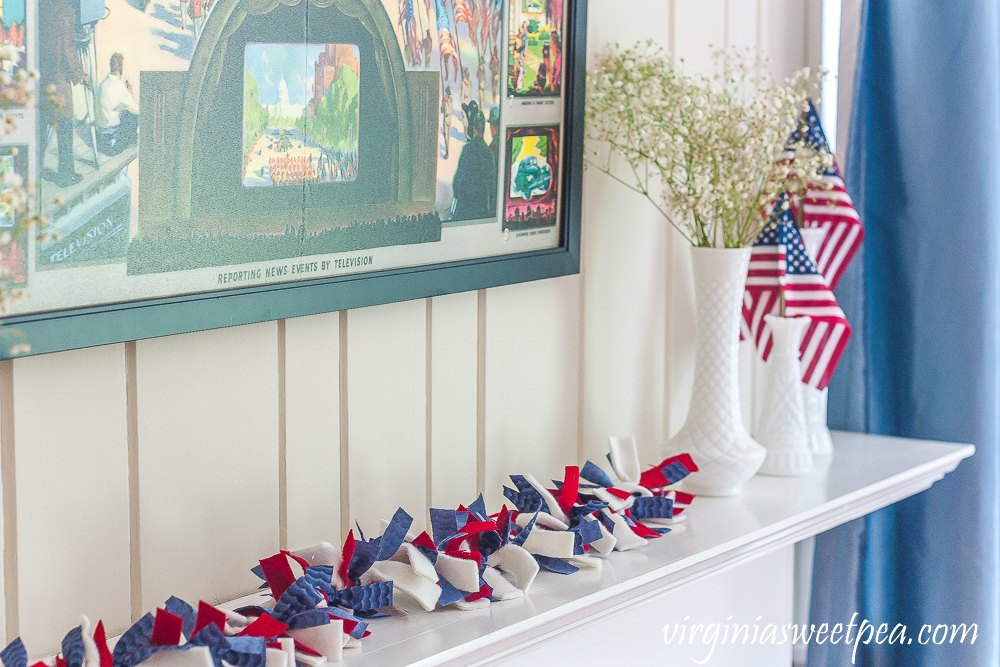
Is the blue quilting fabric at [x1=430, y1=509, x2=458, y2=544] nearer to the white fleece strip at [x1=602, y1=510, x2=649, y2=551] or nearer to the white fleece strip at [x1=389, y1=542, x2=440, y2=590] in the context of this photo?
the white fleece strip at [x1=389, y1=542, x2=440, y2=590]

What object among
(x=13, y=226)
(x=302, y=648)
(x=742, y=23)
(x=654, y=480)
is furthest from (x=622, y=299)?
(x=13, y=226)

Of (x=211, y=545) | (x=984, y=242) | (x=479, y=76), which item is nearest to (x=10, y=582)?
(x=211, y=545)

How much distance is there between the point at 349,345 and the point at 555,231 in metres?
0.32

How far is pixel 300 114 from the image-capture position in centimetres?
88

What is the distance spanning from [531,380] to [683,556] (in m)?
0.29

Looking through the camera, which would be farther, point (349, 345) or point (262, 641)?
point (349, 345)

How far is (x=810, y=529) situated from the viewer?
4.01ft

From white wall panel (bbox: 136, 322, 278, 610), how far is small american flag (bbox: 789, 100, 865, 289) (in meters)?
0.91

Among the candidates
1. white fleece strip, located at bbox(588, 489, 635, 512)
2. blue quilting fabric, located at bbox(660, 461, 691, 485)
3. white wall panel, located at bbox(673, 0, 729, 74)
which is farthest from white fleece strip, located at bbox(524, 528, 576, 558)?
white wall panel, located at bbox(673, 0, 729, 74)

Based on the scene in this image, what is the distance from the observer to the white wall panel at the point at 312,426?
94 centimetres

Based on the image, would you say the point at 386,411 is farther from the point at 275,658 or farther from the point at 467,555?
the point at 275,658

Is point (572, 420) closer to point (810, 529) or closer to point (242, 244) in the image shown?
point (810, 529)

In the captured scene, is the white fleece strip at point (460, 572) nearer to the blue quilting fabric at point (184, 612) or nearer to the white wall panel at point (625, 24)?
the blue quilting fabric at point (184, 612)

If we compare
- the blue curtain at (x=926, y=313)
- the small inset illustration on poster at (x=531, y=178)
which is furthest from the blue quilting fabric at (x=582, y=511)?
the blue curtain at (x=926, y=313)
